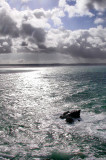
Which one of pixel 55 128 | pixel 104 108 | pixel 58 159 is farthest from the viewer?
pixel 104 108

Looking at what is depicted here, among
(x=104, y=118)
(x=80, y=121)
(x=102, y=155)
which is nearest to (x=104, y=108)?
(x=104, y=118)

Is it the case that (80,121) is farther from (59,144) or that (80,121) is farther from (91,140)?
(59,144)

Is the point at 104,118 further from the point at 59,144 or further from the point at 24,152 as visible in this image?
the point at 24,152

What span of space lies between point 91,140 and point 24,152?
10.8m

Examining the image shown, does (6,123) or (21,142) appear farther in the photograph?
(6,123)

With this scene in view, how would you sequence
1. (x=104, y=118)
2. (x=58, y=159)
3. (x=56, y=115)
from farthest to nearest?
(x=56, y=115), (x=104, y=118), (x=58, y=159)

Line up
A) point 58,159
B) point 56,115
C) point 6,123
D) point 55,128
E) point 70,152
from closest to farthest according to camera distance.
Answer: point 58,159, point 70,152, point 55,128, point 6,123, point 56,115

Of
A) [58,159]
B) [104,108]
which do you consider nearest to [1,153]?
[58,159]

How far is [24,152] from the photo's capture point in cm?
1877

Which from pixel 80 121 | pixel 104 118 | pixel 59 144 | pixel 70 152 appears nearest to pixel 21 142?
pixel 59 144

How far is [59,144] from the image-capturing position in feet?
67.3

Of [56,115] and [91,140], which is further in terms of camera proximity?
[56,115]

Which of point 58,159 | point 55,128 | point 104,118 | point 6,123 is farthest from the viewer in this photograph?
point 104,118

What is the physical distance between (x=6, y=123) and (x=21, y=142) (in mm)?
8223
